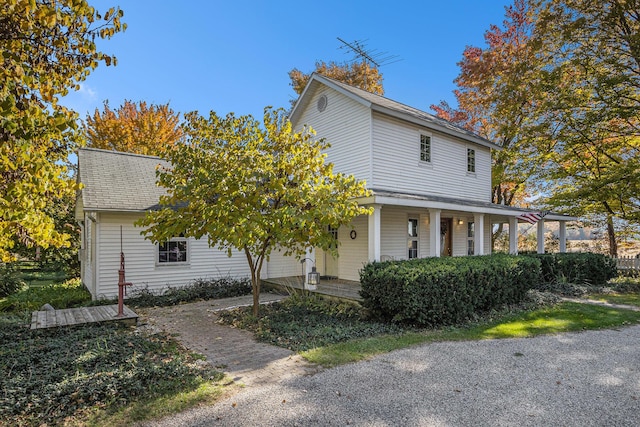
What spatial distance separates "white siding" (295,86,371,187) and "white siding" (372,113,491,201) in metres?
0.32

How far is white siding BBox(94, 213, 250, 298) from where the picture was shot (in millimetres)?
10117

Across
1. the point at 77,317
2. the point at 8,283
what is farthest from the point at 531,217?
the point at 8,283

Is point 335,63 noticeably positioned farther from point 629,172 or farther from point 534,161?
point 629,172

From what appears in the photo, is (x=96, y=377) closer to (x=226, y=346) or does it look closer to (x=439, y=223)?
(x=226, y=346)

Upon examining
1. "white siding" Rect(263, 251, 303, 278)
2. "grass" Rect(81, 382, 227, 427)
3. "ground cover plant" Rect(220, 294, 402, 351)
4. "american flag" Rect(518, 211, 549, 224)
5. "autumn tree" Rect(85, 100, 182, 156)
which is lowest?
"ground cover plant" Rect(220, 294, 402, 351)

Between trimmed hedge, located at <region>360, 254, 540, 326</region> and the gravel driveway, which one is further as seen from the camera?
trimmed hedge, located at <region>360, 254, 540, 326</region>

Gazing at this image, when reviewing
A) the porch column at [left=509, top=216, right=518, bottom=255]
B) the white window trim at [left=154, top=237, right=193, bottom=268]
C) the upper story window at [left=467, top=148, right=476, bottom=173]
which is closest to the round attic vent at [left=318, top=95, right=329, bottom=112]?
the upper story window at [left=467, top=148, right=476, bottom=173]

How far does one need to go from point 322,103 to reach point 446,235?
6.76 metres

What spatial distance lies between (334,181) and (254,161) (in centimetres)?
161

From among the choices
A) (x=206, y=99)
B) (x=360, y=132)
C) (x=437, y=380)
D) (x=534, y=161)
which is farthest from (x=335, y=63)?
(x=437, y=380)

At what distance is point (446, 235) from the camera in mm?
14008

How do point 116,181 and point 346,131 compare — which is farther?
point 346,131

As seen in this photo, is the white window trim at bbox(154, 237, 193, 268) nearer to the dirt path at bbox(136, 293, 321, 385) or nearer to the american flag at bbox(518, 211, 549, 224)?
the dirt path at bbox(136, 293, 321, 385)

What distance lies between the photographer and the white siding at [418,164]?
11.0 metres
